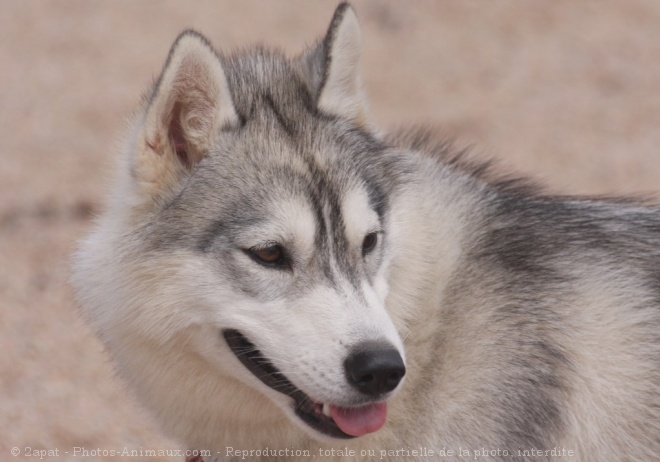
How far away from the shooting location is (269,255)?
377cm

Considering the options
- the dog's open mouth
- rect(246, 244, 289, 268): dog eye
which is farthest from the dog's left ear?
the dog's open mouth

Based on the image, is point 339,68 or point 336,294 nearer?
point 336,294

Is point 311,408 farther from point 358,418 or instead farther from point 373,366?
point 373,366

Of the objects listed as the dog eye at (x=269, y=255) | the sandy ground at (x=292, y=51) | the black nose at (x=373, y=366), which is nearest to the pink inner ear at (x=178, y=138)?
the dog eye at (x=269, y=255)

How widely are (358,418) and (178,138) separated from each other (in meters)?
1.38

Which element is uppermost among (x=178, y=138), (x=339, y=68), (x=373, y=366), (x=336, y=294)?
(x=339, y=68)

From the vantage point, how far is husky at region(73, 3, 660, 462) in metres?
3.74

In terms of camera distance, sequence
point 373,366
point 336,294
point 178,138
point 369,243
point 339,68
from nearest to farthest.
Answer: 1. point 373,366
2. point 336,294
3. point 369,243
4. point 178,138
5. point 339,68

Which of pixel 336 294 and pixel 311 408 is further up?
pixel 336 294

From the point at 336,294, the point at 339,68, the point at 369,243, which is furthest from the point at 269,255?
the point at 339,68

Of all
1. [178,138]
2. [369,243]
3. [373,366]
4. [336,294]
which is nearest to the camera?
[373,366]

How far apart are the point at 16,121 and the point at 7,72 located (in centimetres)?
122

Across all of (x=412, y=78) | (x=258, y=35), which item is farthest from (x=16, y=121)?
(x=412, y=78)

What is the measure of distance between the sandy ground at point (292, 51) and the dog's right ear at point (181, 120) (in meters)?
2.74
